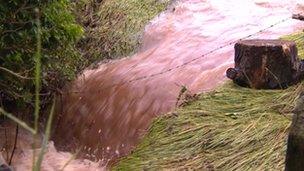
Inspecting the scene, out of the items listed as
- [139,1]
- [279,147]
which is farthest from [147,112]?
[139,1]

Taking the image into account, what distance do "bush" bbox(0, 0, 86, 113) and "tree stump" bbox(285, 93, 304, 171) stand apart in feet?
9.10

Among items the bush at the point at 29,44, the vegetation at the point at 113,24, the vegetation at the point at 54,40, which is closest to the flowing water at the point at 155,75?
the vegetation at the point at 113,24

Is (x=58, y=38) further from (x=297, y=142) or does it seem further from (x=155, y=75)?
(x=297, y=142)

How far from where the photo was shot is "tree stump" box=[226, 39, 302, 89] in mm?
4586

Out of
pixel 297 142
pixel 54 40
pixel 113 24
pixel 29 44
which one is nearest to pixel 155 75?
pixel 54 40

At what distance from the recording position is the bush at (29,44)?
4578 mm

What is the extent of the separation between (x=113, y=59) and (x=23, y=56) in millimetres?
2146

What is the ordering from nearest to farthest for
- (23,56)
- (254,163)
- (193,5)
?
(254,163) < (23,56) < (193,5)

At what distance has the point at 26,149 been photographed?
226 inches

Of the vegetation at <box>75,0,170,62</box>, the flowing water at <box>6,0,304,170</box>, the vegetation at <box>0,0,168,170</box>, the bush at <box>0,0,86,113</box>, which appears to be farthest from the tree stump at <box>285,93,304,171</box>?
the vegetation at <box>75,0,170,62</box>

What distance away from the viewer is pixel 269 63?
15.2 ft

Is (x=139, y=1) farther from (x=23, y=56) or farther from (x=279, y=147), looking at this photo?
(x=279, y=147)

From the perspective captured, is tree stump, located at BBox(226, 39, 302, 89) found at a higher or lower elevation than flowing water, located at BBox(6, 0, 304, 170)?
higher

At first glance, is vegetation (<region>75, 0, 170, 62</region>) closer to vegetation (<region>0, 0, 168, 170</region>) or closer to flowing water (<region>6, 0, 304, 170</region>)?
vegetation (<region>0, 0, 168, 170</region>)
